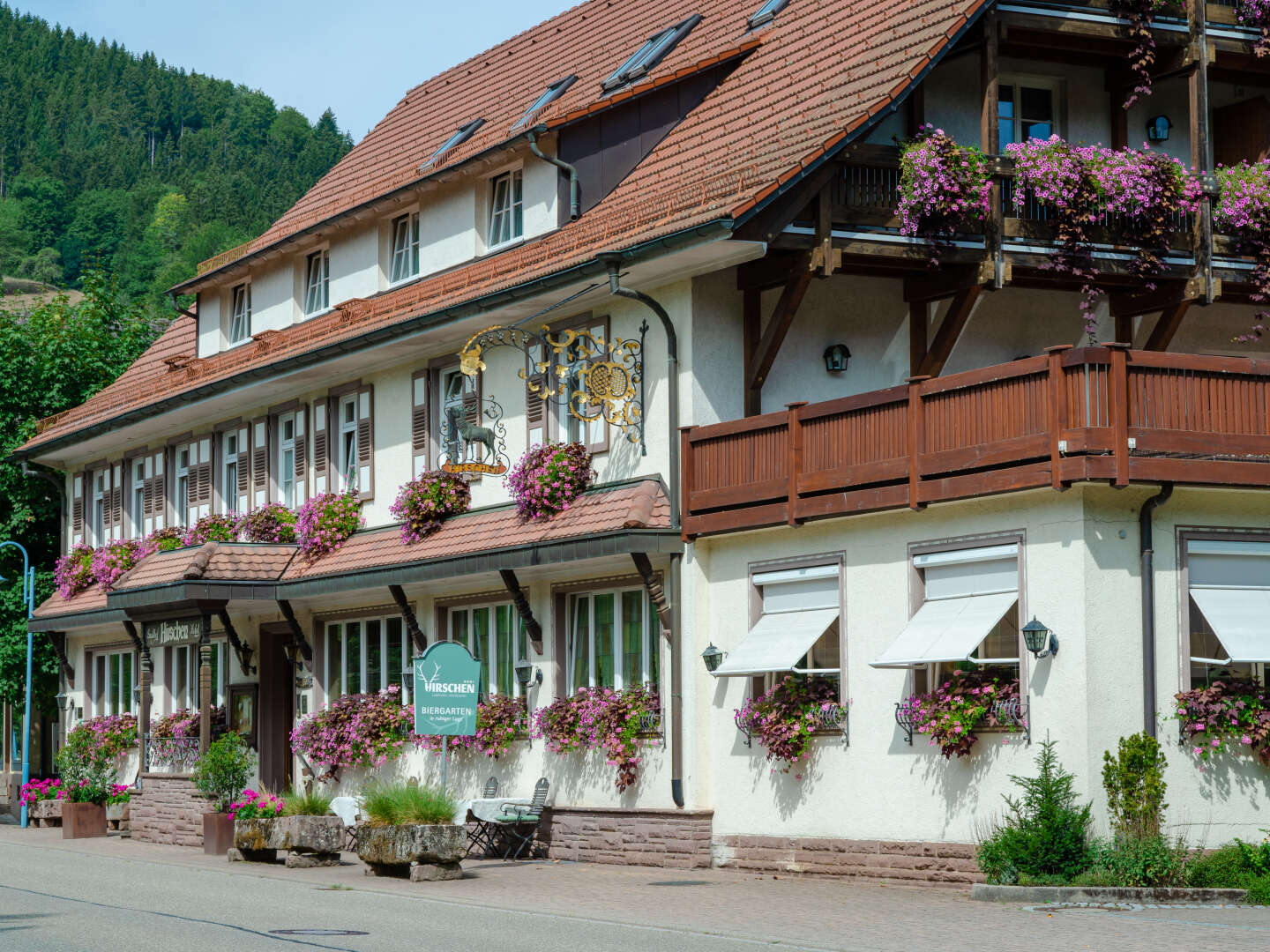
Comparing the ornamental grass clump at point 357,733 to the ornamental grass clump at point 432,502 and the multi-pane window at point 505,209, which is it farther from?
the multi-pane window at point 505,209

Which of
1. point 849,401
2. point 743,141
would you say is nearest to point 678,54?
point 743,141

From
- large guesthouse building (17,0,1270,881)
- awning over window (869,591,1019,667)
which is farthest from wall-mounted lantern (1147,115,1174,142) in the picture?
awning over window (869,591,1019,667)

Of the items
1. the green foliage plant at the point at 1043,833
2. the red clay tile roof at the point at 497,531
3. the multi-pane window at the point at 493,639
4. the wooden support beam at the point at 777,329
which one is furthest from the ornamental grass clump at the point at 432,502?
the green foliage plant at the point at 1043,833

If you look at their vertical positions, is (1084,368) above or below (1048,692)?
above

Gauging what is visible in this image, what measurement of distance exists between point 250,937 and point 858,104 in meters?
10.9

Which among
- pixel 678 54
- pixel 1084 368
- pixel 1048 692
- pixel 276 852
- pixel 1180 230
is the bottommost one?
pixel 276 852

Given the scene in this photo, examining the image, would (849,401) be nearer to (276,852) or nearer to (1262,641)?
(1262,641)

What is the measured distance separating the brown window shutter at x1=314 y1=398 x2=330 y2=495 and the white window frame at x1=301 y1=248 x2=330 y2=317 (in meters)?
2.12

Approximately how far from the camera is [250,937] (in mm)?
13977

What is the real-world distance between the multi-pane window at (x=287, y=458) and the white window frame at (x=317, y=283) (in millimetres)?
1902

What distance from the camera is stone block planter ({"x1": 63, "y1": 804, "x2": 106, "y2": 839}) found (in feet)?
99.8

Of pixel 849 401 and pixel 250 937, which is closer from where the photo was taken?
pixel 250 937

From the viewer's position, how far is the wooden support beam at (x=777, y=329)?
67.1ft

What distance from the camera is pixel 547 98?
2781 centimetres
